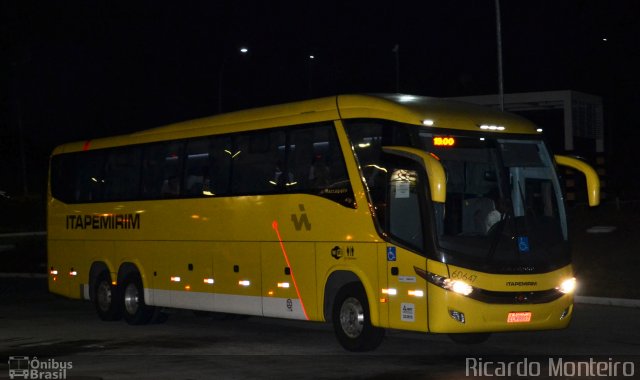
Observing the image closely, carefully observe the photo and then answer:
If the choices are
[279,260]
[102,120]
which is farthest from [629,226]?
[102,120]

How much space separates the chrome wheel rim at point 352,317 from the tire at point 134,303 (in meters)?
6.34

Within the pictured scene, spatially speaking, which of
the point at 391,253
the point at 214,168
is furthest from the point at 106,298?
the point at 391,253

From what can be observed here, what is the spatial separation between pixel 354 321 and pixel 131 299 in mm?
6991

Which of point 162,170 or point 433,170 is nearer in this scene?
point 433,170

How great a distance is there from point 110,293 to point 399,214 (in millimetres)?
8563

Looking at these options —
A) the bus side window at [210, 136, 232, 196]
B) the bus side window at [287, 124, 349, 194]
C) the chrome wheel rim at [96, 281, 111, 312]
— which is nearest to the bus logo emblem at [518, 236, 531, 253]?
the bus side window at [287, 124, 349, 194]

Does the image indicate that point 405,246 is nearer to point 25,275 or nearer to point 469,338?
point 469,338

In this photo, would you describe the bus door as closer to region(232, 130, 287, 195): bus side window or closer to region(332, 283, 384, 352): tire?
region(332, 283, 384, 352): tire

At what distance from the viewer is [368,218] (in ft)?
51.8

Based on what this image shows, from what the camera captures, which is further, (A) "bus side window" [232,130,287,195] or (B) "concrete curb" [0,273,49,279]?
(B) "concrete curb" [0,273,49,279]

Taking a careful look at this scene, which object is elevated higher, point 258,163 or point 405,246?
point 258,163

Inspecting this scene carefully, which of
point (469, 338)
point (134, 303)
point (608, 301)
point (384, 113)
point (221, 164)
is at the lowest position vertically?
point (608, 301)

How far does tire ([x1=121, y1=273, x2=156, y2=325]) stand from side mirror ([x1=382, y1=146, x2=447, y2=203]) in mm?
8213

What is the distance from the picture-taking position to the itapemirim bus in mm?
14992
